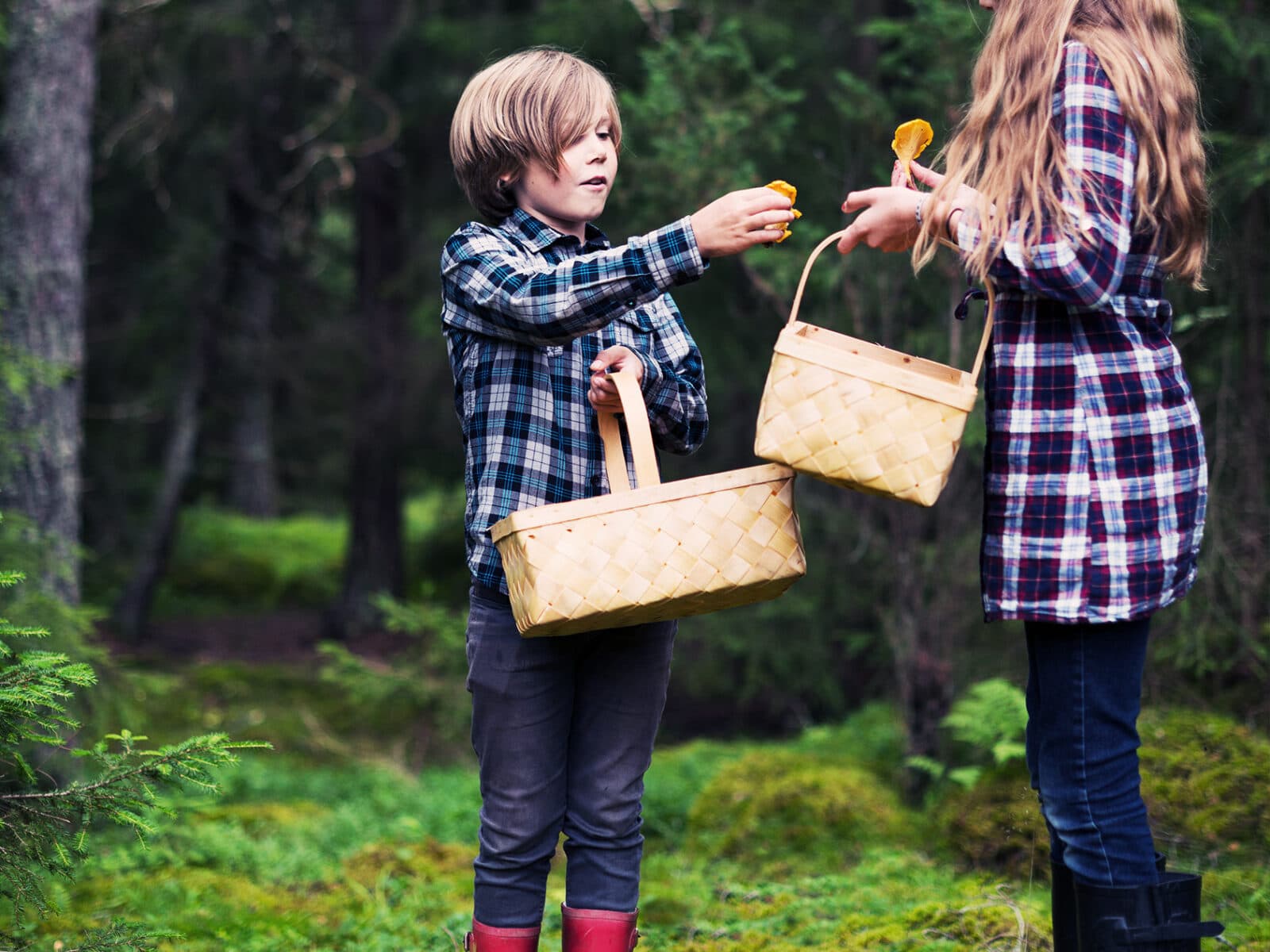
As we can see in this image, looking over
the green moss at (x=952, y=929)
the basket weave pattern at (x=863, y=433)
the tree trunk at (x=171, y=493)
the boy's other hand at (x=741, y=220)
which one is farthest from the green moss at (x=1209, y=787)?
the tree trunk at (x=171, y=493)

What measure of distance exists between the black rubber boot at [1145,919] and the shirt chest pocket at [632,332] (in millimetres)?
1380

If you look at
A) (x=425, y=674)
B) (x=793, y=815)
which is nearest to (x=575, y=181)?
(x=793, y=815)

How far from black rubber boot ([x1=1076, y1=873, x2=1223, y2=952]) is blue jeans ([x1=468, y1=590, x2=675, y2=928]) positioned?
0.89m

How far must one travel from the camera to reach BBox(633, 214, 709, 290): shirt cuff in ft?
7.05

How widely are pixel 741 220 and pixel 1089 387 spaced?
2.25 feet

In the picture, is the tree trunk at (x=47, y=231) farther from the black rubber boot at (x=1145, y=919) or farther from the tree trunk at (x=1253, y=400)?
the tree trunk at (x=1253, y=400)

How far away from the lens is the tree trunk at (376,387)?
33.3 ft

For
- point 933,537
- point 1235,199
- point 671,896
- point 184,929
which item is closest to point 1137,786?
point 671,896

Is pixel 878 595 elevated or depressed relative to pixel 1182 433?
depressed

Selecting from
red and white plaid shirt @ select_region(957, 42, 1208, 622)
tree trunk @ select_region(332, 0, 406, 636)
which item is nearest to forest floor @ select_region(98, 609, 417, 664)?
tree trunk @ select_region(332, 0, 406, 636)

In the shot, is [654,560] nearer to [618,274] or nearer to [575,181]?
[618,274]

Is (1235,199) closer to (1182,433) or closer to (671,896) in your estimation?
(1182,433)

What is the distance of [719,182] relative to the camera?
5.39m

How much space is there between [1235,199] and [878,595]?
2.38m
